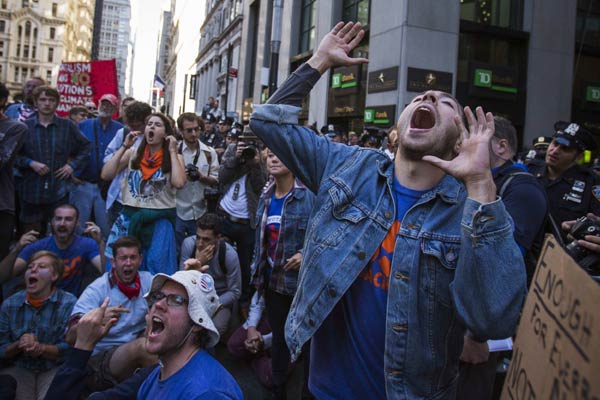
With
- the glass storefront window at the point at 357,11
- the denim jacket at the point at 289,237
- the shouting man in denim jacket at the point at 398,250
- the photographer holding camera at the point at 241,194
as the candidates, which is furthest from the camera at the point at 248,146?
the glass storefront window at the point at 357,11

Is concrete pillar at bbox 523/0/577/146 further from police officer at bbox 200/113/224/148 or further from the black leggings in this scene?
the black leggings

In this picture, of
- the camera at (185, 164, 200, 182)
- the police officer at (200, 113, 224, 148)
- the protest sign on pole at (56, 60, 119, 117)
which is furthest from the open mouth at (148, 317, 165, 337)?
the protest sign on pole at (56, 60, 119, 117)

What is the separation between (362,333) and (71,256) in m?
4.06

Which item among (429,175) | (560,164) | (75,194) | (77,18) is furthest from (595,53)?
(77,18)

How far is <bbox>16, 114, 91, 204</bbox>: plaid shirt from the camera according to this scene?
5906 millimetres

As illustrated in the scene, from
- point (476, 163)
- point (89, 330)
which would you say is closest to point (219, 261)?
point (89, 330)

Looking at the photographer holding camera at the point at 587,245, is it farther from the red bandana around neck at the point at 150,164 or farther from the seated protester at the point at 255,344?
the red bandana around neck at the point at 150,164

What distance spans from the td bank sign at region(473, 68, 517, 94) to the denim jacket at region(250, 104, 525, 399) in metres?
13.4

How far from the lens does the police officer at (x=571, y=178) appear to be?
476cm

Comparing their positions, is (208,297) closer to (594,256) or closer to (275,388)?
(275,388)

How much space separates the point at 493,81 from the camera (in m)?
14.5

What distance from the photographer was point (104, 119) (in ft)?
22.6

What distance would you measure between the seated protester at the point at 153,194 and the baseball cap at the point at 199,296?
195 centimetres

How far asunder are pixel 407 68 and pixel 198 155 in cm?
848
